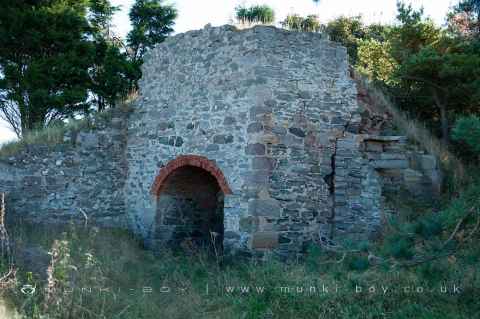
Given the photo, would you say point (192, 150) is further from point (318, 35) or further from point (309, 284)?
point (309, 284)

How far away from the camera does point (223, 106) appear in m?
8.80

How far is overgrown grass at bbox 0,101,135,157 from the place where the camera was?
33.9 feet

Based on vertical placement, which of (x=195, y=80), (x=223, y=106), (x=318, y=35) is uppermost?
(x=318, y=35)

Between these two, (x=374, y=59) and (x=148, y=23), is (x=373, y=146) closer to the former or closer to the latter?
(x=374, y=59)

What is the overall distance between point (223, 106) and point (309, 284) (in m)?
3.65

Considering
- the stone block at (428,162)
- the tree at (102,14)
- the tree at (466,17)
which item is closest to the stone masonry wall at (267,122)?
the stone block at (428,162)

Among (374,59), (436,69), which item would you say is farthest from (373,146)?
(374,59)

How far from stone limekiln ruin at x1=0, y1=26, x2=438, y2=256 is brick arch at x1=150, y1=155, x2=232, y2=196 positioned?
20 mm

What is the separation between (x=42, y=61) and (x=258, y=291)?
1135 centimetres

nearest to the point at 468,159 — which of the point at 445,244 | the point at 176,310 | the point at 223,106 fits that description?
the point at 223,106

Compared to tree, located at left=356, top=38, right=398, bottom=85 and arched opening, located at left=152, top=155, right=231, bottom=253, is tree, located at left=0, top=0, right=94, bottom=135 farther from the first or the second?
tree, located at left=356, top=38, right=398, bottom=85

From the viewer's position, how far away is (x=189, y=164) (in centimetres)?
923

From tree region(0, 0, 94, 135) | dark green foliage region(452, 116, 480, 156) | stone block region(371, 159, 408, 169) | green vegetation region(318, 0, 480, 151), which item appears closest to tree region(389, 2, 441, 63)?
green vegetation region(318, 0, 480, 151)

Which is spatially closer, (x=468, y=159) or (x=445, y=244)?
(x=445, y=244)
